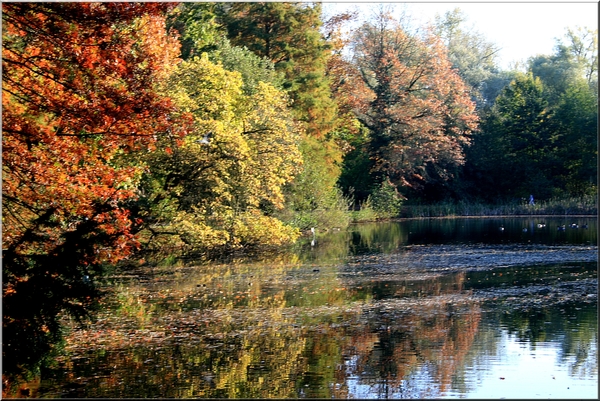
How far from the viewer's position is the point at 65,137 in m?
13.6

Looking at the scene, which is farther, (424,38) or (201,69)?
(424,38)

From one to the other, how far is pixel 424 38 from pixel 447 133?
21.3 feet

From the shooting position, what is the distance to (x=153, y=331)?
13984 millimetres

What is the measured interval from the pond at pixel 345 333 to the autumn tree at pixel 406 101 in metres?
→ 23.5

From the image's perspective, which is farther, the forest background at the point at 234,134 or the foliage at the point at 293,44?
the foliage at the point at 293,44

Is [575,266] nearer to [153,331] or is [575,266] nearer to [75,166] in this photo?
[153,331]

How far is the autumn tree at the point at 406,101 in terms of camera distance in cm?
4697

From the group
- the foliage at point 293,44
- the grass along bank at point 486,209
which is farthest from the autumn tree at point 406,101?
the foliage at point 293,44

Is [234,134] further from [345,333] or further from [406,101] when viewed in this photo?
[406,101]

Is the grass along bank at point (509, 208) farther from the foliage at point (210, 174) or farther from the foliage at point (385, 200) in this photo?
the foliage at point (210, 174)

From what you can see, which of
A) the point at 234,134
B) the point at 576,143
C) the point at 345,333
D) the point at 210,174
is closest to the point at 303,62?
the point at 234,134

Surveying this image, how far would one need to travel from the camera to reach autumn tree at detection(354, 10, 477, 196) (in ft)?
154

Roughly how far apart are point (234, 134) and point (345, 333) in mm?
12140

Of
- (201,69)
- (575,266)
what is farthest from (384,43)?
(575,266)
